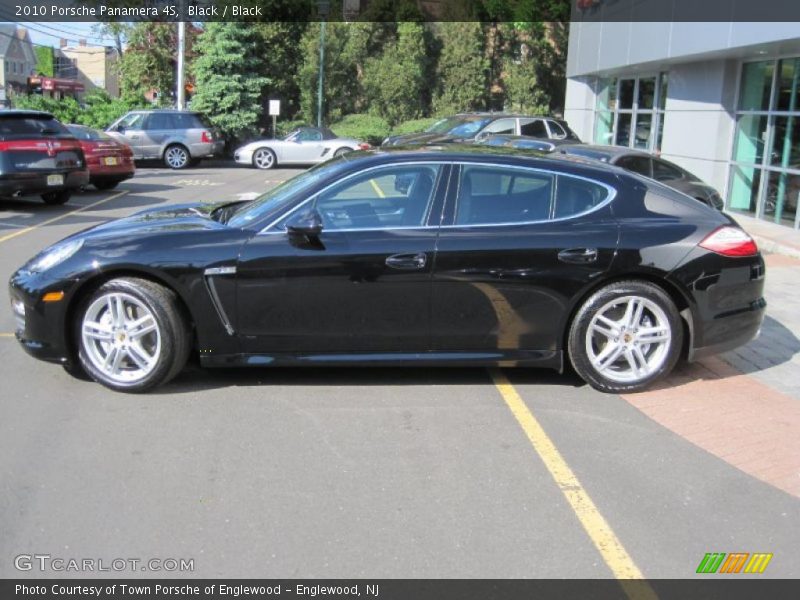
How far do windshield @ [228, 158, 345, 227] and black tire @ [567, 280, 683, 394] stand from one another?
1.87m

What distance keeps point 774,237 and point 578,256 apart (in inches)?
312

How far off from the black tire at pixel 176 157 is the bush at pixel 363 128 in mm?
8086

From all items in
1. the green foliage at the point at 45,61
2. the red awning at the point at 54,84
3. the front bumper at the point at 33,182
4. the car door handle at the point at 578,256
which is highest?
the green foliage at the point at 45,61

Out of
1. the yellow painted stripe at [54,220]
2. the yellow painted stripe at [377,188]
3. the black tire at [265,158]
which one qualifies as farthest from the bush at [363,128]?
the yellow painted stripe at [377,188]

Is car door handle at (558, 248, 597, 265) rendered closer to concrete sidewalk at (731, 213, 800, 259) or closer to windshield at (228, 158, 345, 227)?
windshield at (228, 158, 345, 227)

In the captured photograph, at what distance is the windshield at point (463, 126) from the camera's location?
1725cm

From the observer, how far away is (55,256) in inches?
198

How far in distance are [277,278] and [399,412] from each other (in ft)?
3.63

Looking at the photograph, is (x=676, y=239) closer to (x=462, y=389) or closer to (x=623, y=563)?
(x=462, y=389)

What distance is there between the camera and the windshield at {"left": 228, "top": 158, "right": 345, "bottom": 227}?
5039mm

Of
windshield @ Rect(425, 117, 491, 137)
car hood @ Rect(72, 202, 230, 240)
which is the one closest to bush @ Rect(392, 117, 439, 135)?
windshield @ Rect(425, 117, 491, 137)

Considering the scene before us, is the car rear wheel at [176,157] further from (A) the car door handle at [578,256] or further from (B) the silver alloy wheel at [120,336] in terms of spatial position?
(A) the car door handle at [578,256]

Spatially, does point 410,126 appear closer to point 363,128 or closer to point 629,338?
point 363,128

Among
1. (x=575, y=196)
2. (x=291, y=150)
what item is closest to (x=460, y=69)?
(x=291, y=150)
